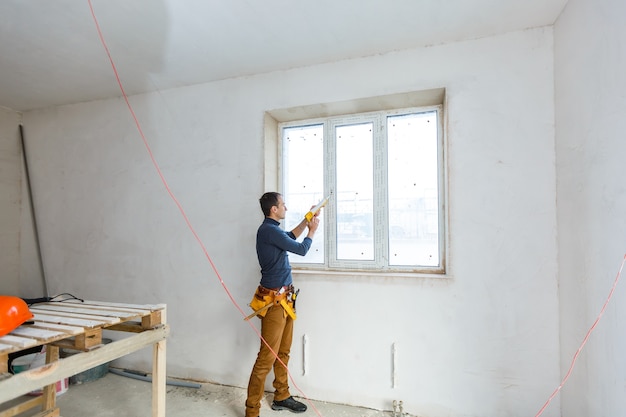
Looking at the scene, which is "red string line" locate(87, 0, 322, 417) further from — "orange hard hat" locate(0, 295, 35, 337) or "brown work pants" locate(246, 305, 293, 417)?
"orange hard hat" locate(0, 295, 35, 337)

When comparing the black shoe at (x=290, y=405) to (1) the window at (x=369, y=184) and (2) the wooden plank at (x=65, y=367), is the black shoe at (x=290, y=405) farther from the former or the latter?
(2) the wooden plank at (x=65, y=367)

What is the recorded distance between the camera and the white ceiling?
2.01 m

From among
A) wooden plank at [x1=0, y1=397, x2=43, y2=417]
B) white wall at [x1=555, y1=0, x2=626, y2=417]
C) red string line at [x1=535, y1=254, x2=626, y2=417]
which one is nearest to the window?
white wall at [x1=555, y1=0, x2=626, y2=417]

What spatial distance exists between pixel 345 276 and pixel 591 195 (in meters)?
1.52

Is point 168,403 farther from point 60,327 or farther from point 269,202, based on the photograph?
point 269,202

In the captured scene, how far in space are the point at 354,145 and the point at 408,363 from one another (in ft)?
5.42

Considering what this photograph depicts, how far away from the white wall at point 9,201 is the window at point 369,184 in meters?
2.87

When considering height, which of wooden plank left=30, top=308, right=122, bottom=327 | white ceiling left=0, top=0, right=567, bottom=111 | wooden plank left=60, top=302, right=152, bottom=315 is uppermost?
white ceiling left=0, top=0, right=567, bottom=111

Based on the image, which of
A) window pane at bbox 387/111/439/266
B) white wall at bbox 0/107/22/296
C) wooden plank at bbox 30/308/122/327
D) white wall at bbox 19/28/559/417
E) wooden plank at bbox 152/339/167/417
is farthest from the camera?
white wall at bbox 0/107/22/296

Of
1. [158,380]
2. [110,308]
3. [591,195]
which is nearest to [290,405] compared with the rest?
[158,380]

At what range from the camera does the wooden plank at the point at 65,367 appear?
116 centimetres

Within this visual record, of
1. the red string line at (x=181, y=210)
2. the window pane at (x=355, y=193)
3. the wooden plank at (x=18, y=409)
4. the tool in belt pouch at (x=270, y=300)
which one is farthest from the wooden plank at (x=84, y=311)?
the window pane at (x=355, y=193)

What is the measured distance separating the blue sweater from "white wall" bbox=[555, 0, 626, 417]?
1.51 m

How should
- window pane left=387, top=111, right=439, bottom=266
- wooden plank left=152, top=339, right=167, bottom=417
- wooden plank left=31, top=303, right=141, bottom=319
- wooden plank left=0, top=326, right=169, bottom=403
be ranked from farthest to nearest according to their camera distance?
window pane left=387, top=111, right=439, bottom=266 → wooden plank left=152, top=339, right=167, bottom=417 → wooden plank left=31, top=303, right=141, bottom=319 → wooden plank left=0, top=326, right=169, bottom=403
